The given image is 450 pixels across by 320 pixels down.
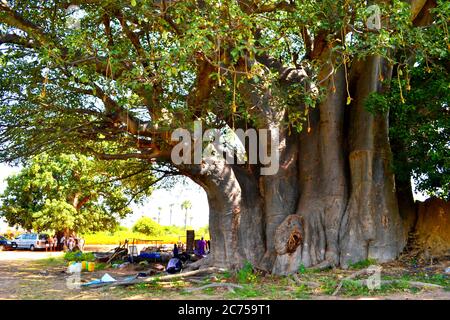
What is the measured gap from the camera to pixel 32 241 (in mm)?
28344

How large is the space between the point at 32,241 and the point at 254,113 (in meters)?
22.8

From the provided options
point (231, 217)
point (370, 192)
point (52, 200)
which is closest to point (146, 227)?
point (52, 200)

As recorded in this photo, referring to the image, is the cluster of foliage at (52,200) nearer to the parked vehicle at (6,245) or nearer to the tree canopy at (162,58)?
the parked vehicle at (6,245)

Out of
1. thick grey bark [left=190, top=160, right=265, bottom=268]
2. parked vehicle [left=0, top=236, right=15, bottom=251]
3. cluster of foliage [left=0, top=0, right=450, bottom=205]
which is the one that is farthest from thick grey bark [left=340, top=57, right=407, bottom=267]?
parked vehicle [left=0, top=236, right=15, bottom=251]

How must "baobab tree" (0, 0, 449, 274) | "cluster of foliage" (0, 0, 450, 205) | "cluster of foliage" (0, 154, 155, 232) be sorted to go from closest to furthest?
"cluster of foliage" (0, 0, 450, 205), "baobab tree" (0, 0, 449, 274), "cluster of foliage" (0, 154, 155, 232)

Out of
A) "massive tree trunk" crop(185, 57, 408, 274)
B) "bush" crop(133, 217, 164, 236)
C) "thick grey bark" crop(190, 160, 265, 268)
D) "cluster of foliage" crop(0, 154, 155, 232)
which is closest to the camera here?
"massive tree trunk" crop(185, 57, 408, 274)

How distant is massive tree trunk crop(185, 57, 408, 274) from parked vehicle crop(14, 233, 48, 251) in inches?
800

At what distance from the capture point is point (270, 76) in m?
8.11

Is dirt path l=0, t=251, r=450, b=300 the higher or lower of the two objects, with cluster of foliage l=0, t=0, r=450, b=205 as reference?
lower

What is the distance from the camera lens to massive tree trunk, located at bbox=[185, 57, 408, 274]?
988 centimetres

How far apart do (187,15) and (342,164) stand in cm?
497

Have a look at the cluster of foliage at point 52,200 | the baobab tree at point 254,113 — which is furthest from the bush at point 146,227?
the baobab tree at point 254,113

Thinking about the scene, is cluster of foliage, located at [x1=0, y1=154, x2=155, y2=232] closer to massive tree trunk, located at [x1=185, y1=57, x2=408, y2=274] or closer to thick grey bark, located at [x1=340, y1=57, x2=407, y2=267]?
massive tree trunk, located at [x1=185, y1=57, x2=408, y2=274]

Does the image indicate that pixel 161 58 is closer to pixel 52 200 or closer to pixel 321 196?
pixel 321 196
